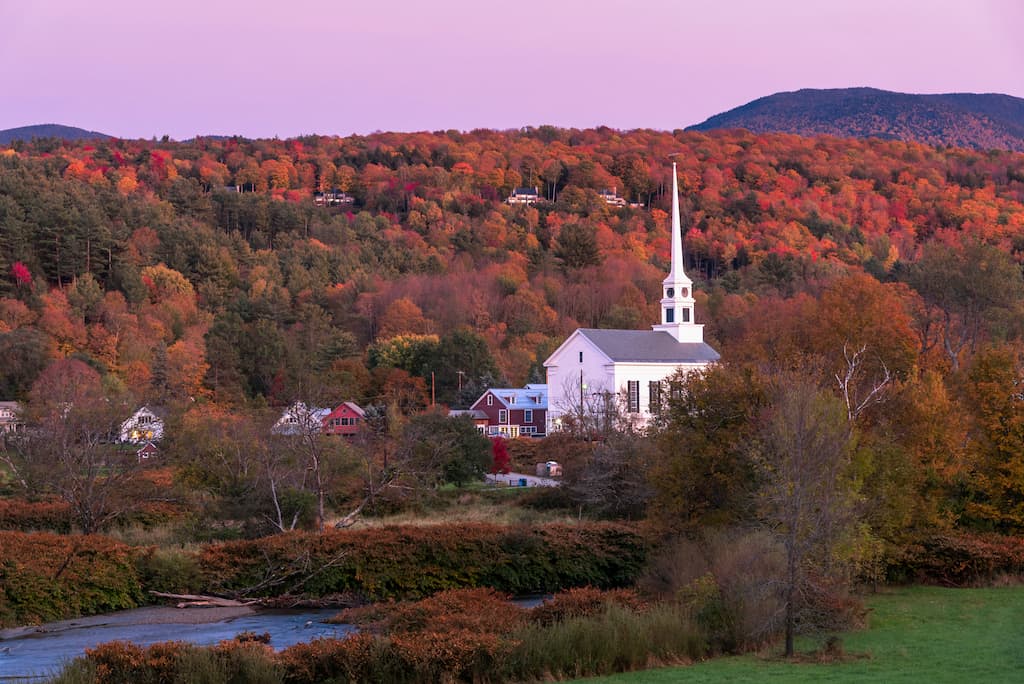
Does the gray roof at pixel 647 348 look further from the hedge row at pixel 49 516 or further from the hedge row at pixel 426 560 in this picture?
the hedge row at pixel 49 516

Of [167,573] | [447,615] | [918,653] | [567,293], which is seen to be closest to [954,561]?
[918,653]

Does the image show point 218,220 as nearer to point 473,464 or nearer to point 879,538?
point 473,464

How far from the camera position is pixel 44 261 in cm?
11475

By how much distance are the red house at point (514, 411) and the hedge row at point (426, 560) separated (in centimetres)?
3824

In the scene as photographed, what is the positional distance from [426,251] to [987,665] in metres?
119

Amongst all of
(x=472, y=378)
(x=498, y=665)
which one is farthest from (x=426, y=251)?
(x=498, y=665)

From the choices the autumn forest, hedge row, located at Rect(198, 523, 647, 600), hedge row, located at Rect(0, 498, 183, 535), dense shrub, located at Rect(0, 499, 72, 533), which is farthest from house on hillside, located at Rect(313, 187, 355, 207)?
hedge row, located at Rect(198, 523, 647, 600)

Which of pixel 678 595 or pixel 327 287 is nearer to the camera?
pixel 678 595

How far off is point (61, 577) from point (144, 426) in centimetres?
3468

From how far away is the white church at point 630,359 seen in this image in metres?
74.3

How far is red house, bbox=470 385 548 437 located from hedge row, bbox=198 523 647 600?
38241mm

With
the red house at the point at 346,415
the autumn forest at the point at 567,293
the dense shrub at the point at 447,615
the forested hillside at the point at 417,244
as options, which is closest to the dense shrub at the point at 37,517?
the autumn forest at the point at 567,293

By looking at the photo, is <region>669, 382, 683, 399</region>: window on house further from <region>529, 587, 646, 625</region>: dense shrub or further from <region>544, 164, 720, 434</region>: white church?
<region>544, 164, 720, 434</region>: white church

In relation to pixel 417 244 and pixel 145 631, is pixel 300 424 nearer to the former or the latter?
pixel 145 631
